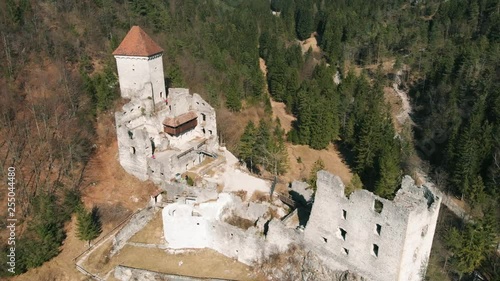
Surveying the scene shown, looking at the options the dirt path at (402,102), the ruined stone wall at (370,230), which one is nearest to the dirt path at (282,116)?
the dirt path at (402,102)

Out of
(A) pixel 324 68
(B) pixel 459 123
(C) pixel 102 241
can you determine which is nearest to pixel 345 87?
(A) pixel 324 68

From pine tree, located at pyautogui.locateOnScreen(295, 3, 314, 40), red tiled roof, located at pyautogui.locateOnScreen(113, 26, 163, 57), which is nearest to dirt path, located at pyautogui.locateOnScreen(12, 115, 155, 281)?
red tiled roof, located at pyautogui.locateOnScreen(113, 26, 163, 57)

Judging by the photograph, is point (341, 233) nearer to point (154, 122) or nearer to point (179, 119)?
point (179, 119)

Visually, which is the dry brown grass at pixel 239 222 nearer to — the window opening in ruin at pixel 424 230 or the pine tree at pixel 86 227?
the pine tree at pixel 86 227

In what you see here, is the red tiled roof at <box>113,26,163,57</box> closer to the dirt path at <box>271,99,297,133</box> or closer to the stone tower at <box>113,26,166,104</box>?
the stone tower at <box>113,26,166,104</box>

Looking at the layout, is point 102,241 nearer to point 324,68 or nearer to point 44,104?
point 44,104
